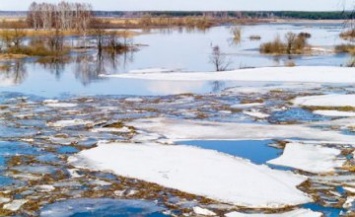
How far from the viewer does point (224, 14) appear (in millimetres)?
140000

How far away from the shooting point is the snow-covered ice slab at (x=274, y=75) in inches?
812

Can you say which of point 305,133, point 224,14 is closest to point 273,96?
point 305,133

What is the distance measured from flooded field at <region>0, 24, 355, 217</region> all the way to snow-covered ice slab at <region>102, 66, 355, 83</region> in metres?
0.37

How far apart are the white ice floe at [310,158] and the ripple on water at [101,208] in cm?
290

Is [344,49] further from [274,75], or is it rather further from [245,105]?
[245,105]

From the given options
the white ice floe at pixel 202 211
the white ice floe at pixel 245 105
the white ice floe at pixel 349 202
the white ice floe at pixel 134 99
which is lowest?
the white ice floe at pixel 134 99

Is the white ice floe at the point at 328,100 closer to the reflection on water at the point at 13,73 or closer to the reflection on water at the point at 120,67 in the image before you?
the reflection on water at the point at 120,67

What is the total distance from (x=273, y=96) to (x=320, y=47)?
23.0 meters

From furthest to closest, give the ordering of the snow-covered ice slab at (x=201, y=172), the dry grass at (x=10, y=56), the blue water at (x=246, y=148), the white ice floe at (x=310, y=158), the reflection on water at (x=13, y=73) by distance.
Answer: the dry grass at (x=10, y=56) → the reflection on water at (x=13, y=73) → the blue water at (x=246, y=148) → the white ice floe at (x=310, y=158) → the snow-covered ice slab at (x=201, y=172)

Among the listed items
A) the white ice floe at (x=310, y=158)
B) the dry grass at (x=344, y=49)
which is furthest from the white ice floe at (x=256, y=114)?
the dry grass at (x=344, y=49)

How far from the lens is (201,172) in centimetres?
826

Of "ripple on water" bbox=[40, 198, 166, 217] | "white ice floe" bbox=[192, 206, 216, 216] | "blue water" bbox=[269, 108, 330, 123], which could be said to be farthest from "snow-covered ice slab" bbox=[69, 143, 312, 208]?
"blue water" bbox=[269, 108, 330, 123]

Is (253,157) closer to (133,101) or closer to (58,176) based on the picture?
(58,176)

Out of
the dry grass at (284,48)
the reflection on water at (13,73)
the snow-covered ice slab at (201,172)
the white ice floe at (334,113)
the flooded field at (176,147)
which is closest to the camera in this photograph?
the flooded field at (176,147)
